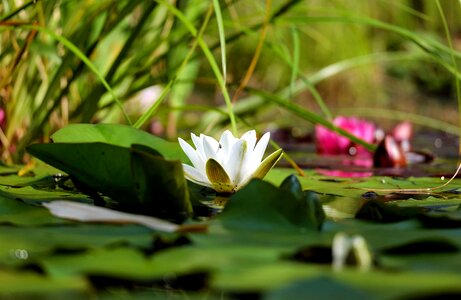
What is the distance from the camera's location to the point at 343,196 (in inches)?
45.9

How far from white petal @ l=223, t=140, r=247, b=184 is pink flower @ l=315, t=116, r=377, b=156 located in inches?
52.5

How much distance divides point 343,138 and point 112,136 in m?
1.48

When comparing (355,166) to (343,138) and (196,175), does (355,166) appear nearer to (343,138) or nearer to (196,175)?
(343,138)

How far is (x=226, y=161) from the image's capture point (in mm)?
1099

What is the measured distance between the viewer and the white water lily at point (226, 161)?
108cm

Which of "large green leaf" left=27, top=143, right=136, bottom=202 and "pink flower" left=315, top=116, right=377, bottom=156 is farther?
"pink flower" left=315, top=116, right=377, bottom=156

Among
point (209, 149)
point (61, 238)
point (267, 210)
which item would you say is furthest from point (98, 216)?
point (209, 149)

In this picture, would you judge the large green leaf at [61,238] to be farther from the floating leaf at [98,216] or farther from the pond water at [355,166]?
the pond water at [355,166]

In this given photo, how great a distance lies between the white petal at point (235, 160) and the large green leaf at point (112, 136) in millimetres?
101

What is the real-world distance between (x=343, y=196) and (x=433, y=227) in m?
0.33

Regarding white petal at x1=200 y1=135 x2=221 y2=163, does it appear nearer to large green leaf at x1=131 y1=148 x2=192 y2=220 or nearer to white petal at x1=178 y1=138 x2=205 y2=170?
white petal at x1=178 y1=138 x2=205 y2=170

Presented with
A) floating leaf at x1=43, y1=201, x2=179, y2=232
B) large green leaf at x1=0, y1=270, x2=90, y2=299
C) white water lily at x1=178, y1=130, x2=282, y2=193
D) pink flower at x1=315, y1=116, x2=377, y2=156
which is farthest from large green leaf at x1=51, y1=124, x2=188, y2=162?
pink flower at x1=315, y1=116, x2=377, y2=156

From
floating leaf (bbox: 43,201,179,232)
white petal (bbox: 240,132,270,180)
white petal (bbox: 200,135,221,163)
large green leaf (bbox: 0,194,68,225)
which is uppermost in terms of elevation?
white petal (bbox: 200,135,221,163)

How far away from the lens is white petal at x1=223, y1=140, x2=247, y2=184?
3.53ft
